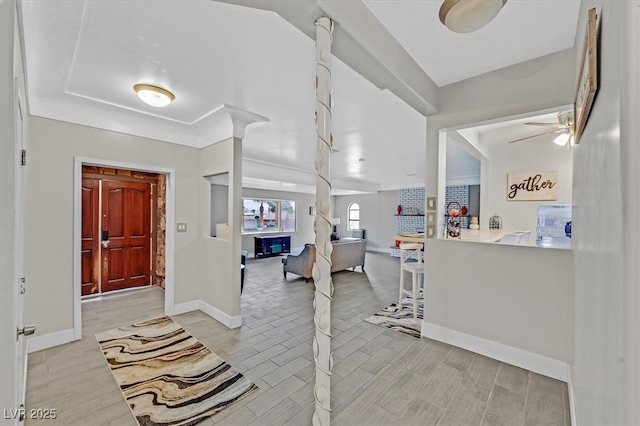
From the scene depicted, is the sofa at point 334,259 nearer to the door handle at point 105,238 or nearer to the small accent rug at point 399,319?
the small accent rug at point 399,319

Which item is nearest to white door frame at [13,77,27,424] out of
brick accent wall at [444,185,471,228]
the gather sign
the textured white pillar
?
the textured white pillar

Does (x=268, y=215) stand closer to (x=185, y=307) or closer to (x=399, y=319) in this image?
(x=185, y=307)

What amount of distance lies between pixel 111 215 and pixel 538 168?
7403 millimetres

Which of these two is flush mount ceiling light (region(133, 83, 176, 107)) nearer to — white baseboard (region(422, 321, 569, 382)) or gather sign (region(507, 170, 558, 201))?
white baseboard (region(422, 321, 569, 382))

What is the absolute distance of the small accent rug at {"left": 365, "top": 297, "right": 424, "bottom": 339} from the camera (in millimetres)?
3187

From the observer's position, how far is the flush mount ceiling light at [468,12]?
128 cm

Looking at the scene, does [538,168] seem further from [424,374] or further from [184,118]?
[184,118]

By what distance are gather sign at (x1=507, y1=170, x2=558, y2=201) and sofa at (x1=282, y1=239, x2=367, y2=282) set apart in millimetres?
3236

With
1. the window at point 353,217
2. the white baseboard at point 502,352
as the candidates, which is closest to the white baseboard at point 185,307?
the white baseboard at point 502,352

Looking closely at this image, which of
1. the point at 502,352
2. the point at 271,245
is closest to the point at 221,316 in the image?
the point at 502,352

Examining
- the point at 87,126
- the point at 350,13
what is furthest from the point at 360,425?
the point at 87,126

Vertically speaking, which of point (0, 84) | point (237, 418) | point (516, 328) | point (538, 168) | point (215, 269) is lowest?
point (237, 418)

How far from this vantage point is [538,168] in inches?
176

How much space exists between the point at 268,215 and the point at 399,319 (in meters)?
6.86
